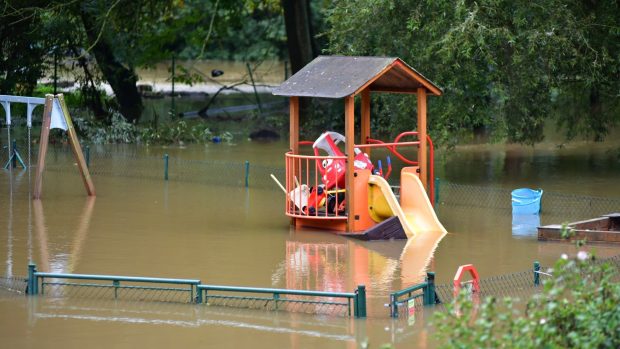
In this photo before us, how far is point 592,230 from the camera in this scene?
16625mm

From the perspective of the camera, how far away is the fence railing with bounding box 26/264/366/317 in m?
12.2

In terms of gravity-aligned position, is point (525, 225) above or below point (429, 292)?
above

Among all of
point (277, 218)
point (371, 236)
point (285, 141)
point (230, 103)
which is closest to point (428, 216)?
point (371, 236)

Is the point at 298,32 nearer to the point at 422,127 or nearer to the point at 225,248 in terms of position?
the point at 422,127

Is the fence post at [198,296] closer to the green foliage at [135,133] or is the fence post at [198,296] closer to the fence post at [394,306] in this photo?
the fence post at [394,306]

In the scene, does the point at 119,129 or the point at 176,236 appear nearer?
the point at 176,236

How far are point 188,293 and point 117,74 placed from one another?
22321mm

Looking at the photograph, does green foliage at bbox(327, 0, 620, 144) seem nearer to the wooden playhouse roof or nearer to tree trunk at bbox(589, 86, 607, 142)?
tree trunk at bbox(589, 86, 607, 142)

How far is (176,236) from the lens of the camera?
17672mm

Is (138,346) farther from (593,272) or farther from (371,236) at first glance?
(371,236)

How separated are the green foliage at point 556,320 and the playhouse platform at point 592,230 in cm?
760

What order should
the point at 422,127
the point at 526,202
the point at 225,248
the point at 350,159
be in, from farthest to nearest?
the point at 526,202 → the point at 422,127 → the point at 350,159 → the point at 225,248

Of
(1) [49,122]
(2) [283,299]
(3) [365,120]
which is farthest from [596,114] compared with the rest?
(2) [283,299]

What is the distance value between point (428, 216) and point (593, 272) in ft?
31.6
